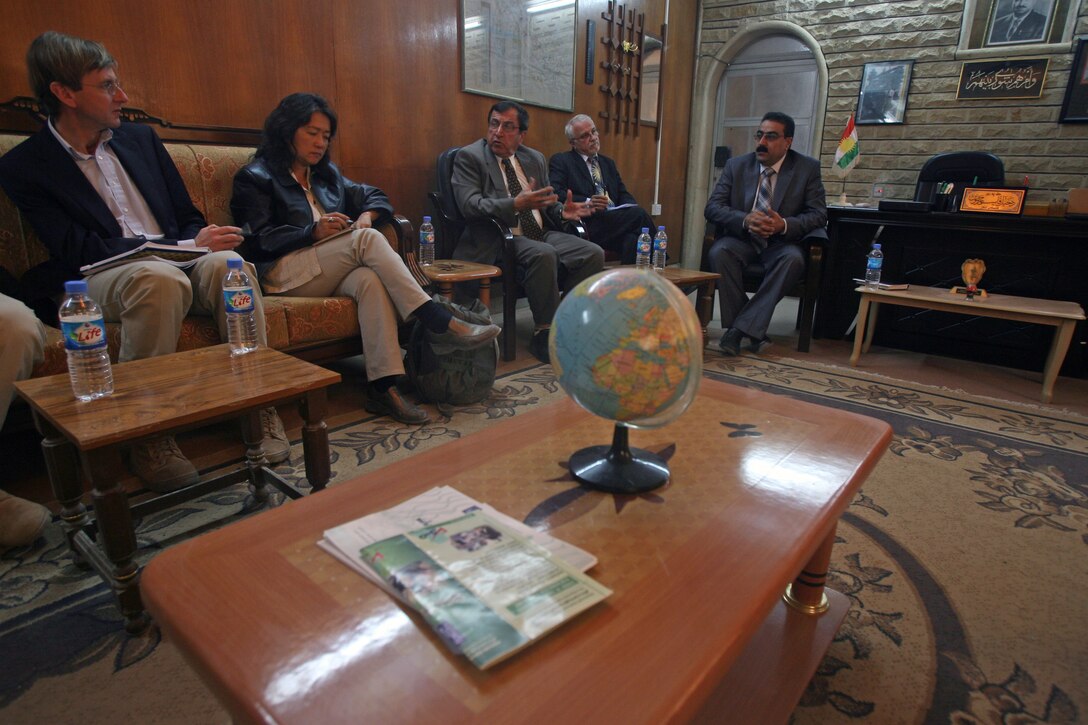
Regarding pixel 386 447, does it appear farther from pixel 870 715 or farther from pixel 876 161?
pixel 876 161

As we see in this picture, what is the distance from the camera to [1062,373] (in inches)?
120

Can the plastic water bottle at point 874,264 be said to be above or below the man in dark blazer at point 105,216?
below

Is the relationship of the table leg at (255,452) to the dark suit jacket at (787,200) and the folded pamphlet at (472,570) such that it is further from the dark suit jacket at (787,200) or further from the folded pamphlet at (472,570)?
the dark suit jacket at (787,200)

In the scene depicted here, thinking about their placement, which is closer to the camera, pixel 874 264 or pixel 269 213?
pixel 269 213

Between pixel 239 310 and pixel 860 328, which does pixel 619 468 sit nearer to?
pixel 239 310

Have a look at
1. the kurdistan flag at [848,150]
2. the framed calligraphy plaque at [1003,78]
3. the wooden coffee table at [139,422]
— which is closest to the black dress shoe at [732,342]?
the kurdistan flag at [848,150]

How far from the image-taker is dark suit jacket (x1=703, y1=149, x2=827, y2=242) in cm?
333

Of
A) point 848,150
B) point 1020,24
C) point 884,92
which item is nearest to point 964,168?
point 848,150

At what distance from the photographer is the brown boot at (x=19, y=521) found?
1.36 meters

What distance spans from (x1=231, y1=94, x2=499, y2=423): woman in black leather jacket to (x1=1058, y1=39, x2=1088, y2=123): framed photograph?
4531mm

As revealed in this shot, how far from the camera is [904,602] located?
1.29 meters

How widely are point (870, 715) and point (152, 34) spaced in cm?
287

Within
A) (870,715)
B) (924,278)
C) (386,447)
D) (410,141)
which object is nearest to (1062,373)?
(924,278)

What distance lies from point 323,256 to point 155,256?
535 millimetres
